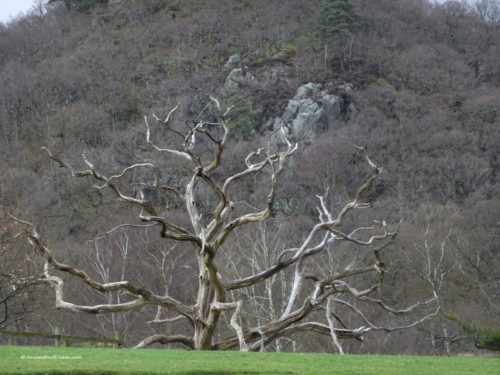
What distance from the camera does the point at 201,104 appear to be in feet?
334

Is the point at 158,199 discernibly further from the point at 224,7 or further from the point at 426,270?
the point at 224,7

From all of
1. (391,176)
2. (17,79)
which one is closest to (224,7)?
(17,79)

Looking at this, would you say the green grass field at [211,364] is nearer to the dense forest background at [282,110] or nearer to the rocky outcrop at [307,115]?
the dense forest background at [282,110]

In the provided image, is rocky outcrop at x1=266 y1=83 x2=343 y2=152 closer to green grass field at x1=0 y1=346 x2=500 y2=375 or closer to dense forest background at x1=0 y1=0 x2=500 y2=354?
dense forest background at x1=0 y1=0 x2=500 y2=354

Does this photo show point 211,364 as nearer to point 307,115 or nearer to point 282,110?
point 307,115

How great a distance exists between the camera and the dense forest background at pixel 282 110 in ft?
159

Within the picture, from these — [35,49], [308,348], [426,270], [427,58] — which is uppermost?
[35,49]

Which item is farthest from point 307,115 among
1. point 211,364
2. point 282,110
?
point 211,364

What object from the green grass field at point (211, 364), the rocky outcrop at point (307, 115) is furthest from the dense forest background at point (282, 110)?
the green grass field at point (211, 364)

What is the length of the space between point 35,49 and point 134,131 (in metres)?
47.8

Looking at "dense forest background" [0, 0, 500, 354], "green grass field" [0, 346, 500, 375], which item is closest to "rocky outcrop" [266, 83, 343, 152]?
"dense forest background" [0, 0, 500, 354]

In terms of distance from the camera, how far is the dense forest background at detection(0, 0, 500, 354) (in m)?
48.3

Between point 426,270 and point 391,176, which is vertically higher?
point 391,176

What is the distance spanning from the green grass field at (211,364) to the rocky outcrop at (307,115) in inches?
2875
